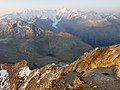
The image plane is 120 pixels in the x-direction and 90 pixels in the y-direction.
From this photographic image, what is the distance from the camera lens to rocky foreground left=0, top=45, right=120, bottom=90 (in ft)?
204

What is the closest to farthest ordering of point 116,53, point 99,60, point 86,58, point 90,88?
point 90,88 → point 116,53 → point 99,60 → point 86,58

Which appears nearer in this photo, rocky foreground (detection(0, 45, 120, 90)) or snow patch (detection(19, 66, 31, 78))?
rocky foreground (detection(0, 45, 120, 90))

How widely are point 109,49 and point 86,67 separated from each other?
9.68m

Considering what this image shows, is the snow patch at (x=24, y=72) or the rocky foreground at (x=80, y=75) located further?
the snow patch at (x=24, y=72)

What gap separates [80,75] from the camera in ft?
266

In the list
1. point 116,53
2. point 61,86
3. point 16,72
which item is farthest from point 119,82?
point 16,72

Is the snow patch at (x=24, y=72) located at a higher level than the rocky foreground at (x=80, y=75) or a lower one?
lower

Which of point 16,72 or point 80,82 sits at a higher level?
point 80,82

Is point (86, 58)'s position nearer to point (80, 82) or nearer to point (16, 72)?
point (80, 82)

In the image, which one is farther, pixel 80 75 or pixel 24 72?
pixel 24 72

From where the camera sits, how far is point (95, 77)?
66250 mm

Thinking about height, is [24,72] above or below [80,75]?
below

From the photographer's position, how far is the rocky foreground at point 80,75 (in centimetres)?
6216

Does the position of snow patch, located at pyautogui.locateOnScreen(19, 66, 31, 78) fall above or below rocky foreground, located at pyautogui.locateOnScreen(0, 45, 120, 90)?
below
